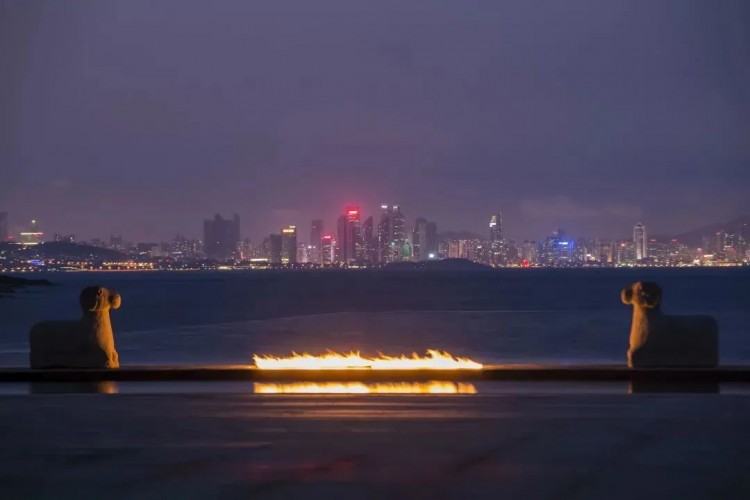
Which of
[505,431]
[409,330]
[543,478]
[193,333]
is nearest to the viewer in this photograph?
[543,478]

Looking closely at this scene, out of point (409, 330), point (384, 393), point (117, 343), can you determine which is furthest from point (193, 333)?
point (384, 393)

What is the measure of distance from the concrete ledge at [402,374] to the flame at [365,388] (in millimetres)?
429

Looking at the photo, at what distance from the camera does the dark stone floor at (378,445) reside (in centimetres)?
748

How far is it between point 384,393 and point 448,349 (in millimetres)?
21258

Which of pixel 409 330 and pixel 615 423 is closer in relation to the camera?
pixel 615 423

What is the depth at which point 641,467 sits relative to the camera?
810cm

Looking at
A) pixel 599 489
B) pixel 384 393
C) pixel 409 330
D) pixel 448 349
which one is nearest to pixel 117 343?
pixel 448 349

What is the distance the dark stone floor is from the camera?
7.48 meters

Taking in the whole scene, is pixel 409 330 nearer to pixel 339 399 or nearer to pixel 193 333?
pixel 193 333

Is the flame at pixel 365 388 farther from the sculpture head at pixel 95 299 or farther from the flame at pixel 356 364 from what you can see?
the sculpture head at pixel 95 299

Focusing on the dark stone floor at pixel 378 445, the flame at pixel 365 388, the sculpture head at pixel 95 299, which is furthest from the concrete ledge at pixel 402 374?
the dark stone floor at pixel 378 445

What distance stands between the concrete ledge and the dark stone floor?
4.19 feet

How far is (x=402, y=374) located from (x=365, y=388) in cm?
117

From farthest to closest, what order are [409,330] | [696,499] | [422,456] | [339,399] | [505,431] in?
[409,330] → [339,399] → [505,431] → [422,456] → [696,499]
